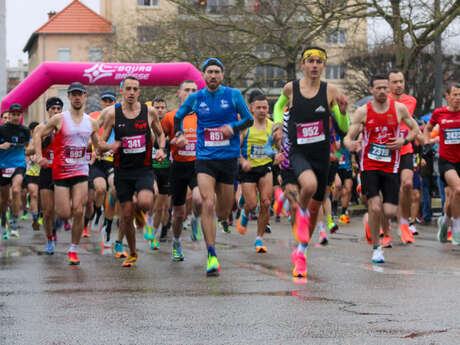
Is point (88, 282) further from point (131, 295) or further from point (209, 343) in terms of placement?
point (209, 343)

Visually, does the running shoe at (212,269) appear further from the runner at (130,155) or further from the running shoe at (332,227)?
the running shoe at (332,227)

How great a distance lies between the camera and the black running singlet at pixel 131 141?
975cm

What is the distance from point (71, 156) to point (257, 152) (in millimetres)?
3288

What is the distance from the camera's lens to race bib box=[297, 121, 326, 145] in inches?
343

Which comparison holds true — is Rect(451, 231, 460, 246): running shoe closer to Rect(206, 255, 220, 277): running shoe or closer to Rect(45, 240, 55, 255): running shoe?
Rect(206, 255, 220, 277): running shoe

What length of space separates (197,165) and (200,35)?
26484 millimetres

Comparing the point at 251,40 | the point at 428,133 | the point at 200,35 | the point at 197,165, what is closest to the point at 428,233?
the point at 428,133

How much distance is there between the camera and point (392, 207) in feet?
33.7

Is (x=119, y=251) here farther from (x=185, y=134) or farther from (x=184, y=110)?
(x=184, y=110)

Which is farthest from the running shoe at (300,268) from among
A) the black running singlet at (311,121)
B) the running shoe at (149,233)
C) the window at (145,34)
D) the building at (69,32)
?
the building at (69,32)

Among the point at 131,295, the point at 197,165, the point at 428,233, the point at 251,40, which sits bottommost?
the point at 428,233

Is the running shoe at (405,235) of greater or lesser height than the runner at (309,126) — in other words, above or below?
below

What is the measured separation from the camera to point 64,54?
7856 centimetres

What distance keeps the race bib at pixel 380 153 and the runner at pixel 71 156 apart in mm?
3216
